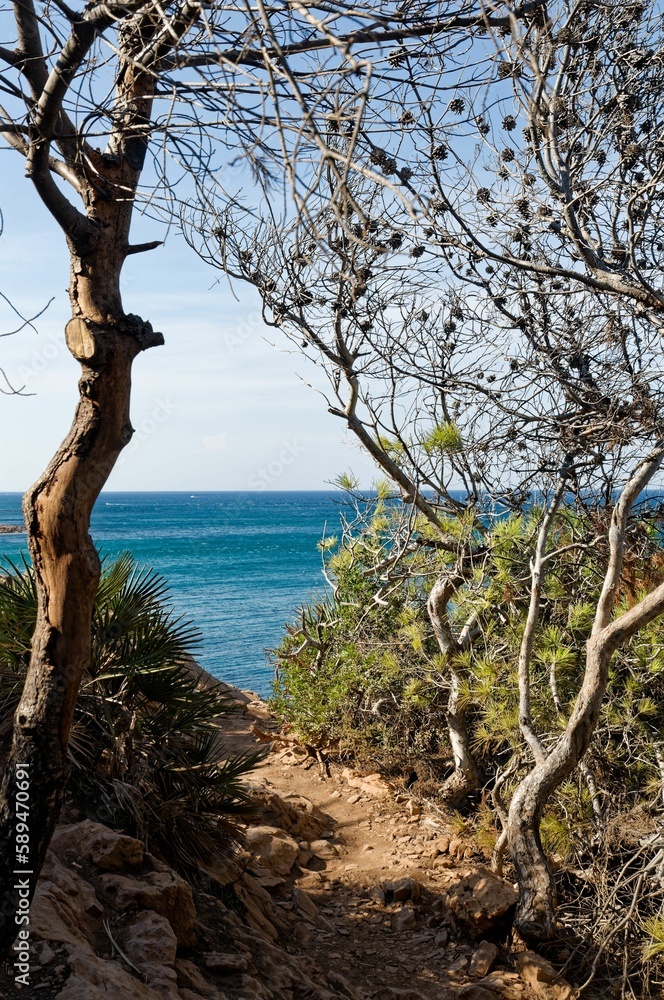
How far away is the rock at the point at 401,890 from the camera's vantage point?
6.23 meters

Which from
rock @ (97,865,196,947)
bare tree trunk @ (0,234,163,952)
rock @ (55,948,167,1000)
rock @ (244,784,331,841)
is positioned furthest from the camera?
rock @ (244,784,331,841)

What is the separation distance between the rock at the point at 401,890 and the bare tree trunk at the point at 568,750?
99cm

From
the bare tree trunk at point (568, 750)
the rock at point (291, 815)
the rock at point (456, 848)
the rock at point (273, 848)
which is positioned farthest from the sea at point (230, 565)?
the rock at point (456, 848)

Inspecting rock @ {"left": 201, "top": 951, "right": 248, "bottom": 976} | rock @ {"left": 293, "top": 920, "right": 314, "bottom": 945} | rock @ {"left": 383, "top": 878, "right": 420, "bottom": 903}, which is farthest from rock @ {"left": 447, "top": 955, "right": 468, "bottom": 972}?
rock @ {"left": 201, "top": 951, "right": 248, "bottom": 976}

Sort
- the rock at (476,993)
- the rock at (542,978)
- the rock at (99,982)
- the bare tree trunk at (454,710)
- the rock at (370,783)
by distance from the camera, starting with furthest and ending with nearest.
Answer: the rock at (370,783)
the bare tree trunk at (454,710)
the rock at (542,978)
the rock at (476,993)
the rock at (99,982)

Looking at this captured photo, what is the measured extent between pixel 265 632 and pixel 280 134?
2390cm

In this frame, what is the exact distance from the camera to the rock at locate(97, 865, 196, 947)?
4305 millimetres

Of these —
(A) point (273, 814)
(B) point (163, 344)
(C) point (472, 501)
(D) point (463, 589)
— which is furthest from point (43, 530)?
(D) point (463, 589)

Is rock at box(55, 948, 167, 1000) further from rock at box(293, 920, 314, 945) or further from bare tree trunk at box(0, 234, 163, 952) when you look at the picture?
rock at box(293, 920, 314, 945)

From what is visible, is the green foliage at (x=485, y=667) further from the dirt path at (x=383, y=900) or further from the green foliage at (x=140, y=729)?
the green foliage at (x=140, y=729)

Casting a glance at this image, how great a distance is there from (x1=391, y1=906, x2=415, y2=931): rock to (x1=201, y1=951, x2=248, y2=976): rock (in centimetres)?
186

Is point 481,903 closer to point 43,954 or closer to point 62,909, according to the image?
point 62,909

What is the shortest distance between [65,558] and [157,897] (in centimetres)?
229

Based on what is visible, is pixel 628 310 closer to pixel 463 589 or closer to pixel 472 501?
pixel 472 501
